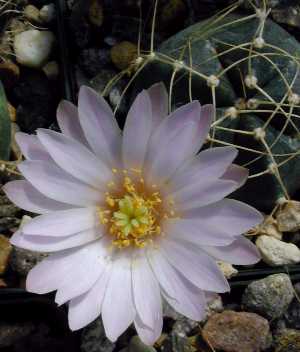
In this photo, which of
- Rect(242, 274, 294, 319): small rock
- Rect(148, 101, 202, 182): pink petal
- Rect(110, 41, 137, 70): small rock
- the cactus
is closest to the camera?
Rect(148, 101, 202, 182): pink petal

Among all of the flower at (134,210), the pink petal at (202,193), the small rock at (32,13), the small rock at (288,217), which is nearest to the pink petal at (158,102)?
the flower at (134,210)

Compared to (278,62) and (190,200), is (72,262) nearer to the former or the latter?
(190,200)

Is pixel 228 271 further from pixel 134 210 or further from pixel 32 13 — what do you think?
pixel 32 13

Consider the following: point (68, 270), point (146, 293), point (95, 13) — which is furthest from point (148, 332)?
point (95, 13)

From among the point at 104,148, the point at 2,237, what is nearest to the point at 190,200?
the point at 104,148

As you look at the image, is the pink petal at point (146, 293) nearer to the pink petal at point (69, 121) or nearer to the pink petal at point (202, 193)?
the pink petal at point (202, 193)

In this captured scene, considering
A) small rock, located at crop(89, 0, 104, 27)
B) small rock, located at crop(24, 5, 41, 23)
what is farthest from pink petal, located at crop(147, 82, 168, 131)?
small rock, located at crop(24, 5, 41, 23)

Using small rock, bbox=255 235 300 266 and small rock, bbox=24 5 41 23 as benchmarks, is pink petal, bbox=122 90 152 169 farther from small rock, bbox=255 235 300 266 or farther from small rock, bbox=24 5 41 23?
small rock, bbox=24 5 41 23
